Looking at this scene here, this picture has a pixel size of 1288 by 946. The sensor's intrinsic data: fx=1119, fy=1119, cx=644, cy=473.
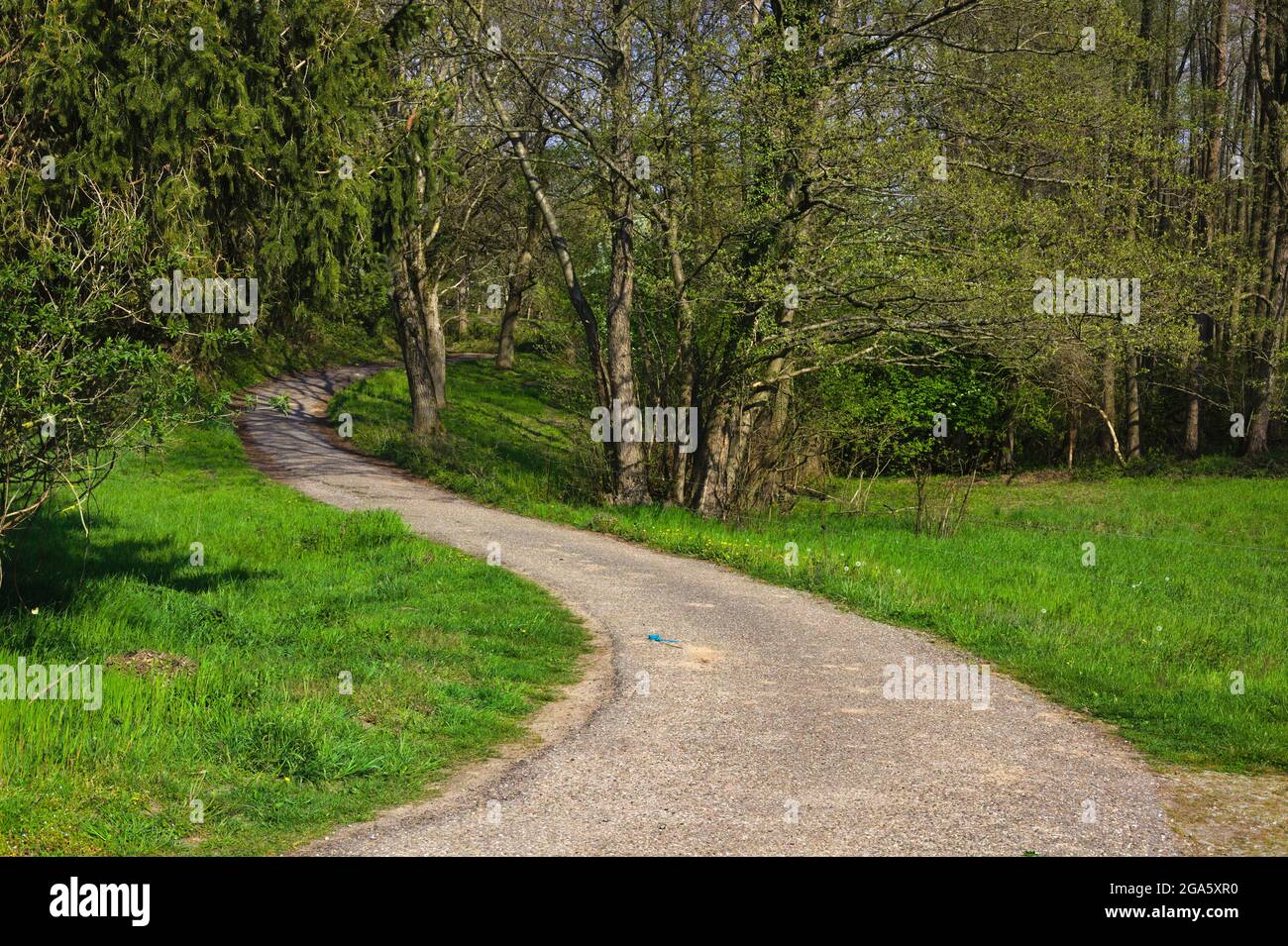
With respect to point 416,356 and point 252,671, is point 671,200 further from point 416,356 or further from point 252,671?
point 252,671

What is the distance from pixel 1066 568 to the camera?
16.8 meters

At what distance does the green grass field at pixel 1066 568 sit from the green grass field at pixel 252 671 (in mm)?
4229

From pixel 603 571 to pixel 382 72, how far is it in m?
6.87

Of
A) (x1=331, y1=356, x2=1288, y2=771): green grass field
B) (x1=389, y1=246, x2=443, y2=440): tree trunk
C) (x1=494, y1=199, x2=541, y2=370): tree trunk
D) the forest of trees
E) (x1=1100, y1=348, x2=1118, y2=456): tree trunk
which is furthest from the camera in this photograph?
(x1=494, y1=199, x2=541, y2=370): tree trunk

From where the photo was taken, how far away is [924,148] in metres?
17.0

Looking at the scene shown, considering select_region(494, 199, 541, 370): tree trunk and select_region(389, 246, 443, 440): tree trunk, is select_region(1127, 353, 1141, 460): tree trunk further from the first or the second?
select_region(389, 246, 443, 440): tree trunk

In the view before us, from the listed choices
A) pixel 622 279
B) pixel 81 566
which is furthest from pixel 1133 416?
pixel 81 566

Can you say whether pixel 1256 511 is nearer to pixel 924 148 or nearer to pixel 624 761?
pixel 924 148

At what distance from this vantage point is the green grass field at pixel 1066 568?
377 inches

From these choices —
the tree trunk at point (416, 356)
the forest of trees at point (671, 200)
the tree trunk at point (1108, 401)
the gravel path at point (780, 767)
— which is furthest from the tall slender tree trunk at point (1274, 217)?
the gravel path at point (780, 767)

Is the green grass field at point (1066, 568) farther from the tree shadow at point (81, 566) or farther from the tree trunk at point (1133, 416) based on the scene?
the tree shadow at point (81, 566)

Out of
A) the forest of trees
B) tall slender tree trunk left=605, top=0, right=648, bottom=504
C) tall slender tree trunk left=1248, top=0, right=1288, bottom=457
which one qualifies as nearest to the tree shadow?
the forest of trees

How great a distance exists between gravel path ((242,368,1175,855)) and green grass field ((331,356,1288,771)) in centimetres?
65

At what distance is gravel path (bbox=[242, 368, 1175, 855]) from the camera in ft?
20.2
